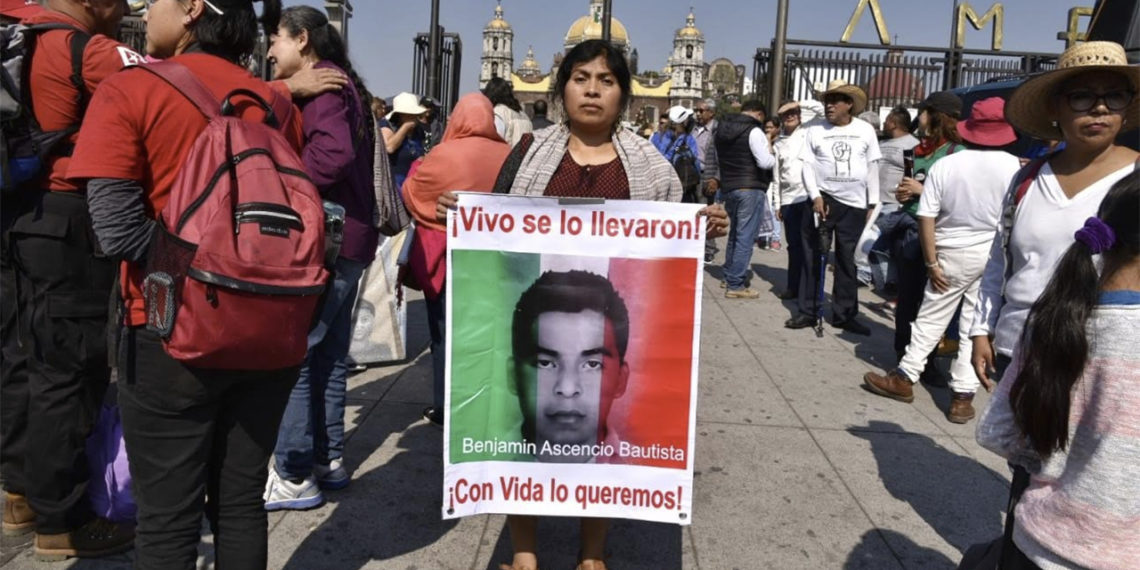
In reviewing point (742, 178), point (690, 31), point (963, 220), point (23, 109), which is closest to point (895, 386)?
point (963, 220)

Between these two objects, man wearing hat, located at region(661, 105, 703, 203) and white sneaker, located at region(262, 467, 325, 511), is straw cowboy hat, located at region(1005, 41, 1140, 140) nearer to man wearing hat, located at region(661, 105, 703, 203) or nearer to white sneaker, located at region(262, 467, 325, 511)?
white sneaker, located at region(262, 467, 325, 511)

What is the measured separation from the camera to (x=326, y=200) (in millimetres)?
3500

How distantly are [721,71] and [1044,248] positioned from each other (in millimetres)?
131587

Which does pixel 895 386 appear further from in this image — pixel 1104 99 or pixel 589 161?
pixel 589 161

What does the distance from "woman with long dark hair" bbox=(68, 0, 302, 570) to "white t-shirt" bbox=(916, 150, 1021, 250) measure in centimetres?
426

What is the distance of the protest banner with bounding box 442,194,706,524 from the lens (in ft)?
9.22

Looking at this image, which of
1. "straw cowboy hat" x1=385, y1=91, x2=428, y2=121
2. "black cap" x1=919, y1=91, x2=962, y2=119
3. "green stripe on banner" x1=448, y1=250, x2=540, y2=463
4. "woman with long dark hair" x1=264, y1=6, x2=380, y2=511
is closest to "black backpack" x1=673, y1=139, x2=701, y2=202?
"straw cowboy hat" x1=385, y1=91, x2=428, y2=121

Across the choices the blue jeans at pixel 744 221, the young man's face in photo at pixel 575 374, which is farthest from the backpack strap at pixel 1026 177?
the blue jeans at pixel 744 221

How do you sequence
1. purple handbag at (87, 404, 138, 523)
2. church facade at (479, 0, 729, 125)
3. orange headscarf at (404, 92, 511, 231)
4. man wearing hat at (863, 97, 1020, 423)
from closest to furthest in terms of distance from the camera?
purple handbag at (87, 404, 138, 523)
orange headscarf at (404, 92, 511, 231)
man wearing hat at (863, 97, 1020, 423)
church facade at (479, 0, 729, 125)

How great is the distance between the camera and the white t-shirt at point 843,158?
7422 mm

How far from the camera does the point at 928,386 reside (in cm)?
615

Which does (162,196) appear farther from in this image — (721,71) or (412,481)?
(721,71)

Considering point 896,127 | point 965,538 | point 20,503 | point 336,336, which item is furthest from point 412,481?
point 896,127

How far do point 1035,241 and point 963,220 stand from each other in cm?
246
